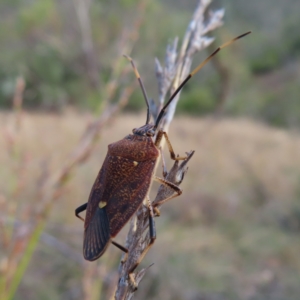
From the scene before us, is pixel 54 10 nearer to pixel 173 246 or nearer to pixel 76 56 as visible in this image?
pixel 76 56

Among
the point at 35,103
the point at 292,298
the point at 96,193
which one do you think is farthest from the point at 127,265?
the point at 35,103

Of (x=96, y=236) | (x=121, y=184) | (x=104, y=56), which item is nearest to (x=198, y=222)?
(x=121, y=184)

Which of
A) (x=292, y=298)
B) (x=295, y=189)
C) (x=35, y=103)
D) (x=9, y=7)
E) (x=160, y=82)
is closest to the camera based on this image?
(x=160, y=82)

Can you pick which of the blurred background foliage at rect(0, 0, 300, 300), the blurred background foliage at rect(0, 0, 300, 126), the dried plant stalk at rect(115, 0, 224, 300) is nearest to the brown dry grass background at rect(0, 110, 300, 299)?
the blurred background foliage at rect(0, 0, 300, 300)

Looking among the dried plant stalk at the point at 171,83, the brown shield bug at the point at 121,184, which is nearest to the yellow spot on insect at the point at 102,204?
the brown shield bug at the point at 121,184

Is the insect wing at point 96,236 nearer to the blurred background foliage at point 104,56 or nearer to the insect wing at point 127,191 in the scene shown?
the insect wing at point 127,191

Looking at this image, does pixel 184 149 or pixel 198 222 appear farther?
pixel 184 149

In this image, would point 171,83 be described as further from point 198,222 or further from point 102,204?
point 198,222
